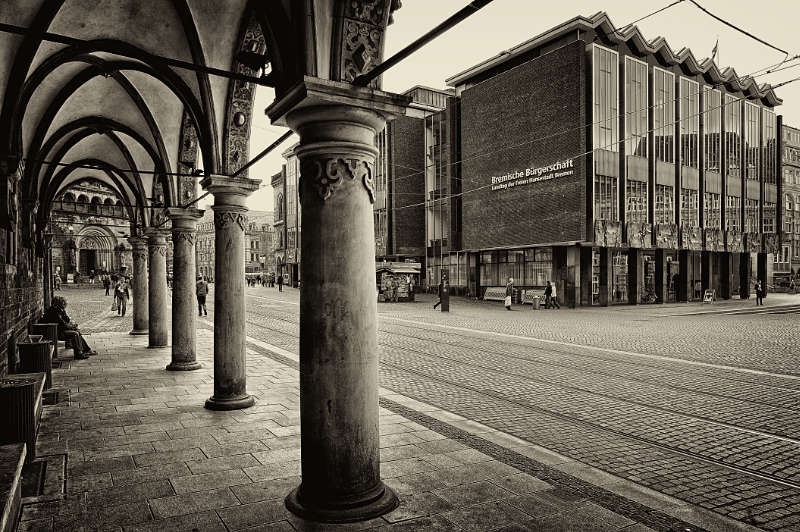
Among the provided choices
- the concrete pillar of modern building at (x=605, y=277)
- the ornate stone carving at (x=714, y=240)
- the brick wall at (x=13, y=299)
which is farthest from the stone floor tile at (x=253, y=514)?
the ornate stone carving at (x=714, y=240)

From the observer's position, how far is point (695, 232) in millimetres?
34875

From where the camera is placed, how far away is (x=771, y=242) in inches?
1612

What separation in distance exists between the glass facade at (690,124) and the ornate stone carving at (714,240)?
431cm

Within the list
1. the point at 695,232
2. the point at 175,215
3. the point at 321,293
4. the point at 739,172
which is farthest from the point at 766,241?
the point at 321,293

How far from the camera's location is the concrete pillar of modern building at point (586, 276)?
2989cm

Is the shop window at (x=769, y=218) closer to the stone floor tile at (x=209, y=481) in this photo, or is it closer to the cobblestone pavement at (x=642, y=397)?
the cobblestone pavement at (x=642, y=397)

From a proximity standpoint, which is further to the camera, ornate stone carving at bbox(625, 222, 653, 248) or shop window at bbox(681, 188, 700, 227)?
shop window at bbox(681, 188, 700, 227)

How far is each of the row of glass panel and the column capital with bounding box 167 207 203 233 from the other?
2168cm

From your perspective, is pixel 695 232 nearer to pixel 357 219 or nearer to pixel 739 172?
pixel 739 172

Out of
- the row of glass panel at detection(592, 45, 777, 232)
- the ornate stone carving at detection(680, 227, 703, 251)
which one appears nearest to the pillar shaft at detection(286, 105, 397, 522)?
the row of glass panel at detection(592, 45, 777, 232)

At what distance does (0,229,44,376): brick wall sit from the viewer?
24.9ft

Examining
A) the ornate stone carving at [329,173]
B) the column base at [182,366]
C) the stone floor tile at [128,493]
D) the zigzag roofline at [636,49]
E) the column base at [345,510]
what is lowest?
the column base at [182,366]

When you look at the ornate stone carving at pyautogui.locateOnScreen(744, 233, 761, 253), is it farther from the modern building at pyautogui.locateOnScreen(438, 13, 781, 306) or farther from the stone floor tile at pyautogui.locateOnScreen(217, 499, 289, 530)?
the stone floor tile at pyautogui.locateOnScreen(217, 499, 289, 530)

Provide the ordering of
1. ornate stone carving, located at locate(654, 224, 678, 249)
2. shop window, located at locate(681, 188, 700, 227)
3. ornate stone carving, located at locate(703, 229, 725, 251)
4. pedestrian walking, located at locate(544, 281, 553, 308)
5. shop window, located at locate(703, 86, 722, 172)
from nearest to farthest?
1. pedestrian walking, located at locate(544, 281, 553, 308)
2. ornate stone carving, located at locate(654, 224, 678, 249)
3. shop window, located at locate(681, 188, 700, 227)
4. shop window, located at locate(703, 86, 722, 172)
5. ornate stone carving, located at locate(703, 229, 725, 251)
